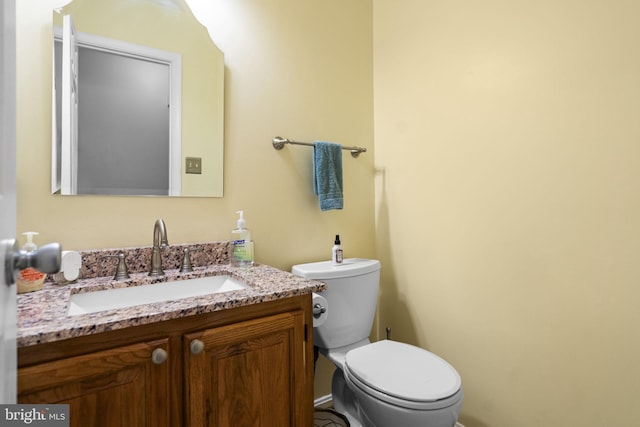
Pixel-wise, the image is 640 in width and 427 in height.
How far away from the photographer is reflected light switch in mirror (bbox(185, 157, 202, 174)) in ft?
4.35

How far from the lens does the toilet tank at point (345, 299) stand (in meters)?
1.42

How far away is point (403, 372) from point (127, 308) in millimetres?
949

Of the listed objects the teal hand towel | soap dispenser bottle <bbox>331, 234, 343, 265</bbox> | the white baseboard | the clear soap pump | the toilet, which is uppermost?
the teal hand towel

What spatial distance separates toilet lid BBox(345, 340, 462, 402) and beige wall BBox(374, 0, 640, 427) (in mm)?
332

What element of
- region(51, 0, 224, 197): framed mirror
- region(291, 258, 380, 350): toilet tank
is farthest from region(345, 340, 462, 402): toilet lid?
region(51, 0, 224, 197): framed mirror

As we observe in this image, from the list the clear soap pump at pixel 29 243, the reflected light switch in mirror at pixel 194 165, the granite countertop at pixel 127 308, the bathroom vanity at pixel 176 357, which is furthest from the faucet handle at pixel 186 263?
the clear soap pump at pixel 29 243

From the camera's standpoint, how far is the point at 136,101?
122 cm

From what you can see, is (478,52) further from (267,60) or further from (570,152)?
(267,60)

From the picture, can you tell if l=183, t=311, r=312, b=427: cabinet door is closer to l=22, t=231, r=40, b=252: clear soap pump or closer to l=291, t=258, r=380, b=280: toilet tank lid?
l=291, t=258, r=380, b=280: toilet tank lid

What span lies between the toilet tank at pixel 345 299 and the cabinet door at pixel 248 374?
418 mm

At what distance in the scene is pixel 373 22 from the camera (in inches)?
76.0

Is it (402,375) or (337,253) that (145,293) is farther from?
(402,375)

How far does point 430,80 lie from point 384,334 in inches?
55.1

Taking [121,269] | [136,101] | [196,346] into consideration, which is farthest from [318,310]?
[136,101]
